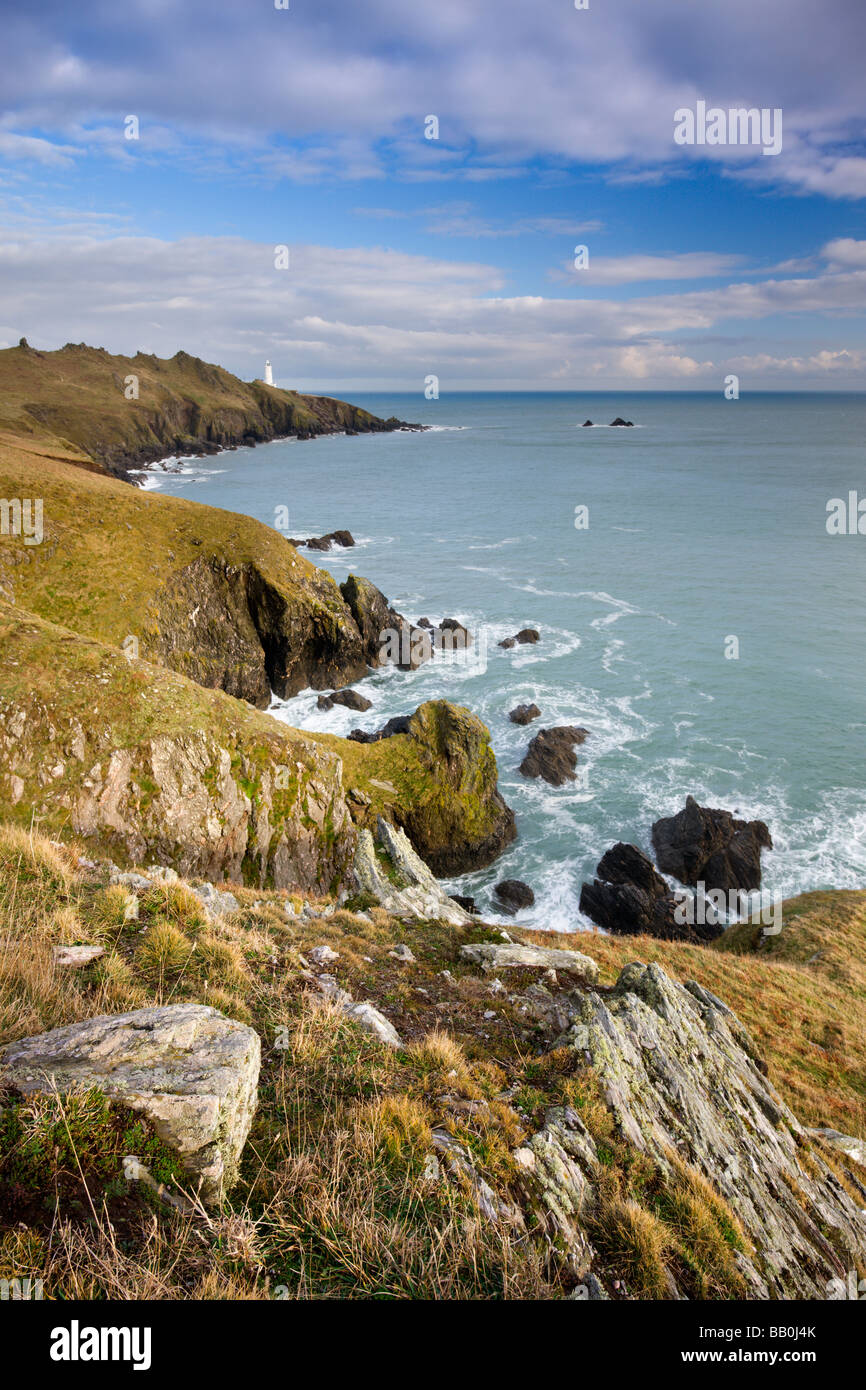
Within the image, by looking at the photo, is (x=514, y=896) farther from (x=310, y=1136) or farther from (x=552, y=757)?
(x=310, y=1136)

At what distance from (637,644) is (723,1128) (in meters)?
47.5

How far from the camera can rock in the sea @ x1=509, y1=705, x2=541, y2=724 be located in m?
42.4

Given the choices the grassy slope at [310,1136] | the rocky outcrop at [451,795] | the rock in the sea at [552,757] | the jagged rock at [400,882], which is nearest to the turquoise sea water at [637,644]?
the rock in the sea at [552,757]

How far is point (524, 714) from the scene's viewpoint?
42500 millimetres

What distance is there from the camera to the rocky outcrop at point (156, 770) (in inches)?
726

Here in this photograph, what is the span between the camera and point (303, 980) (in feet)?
30.7

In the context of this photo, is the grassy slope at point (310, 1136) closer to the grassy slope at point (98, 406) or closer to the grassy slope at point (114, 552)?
the grassy slope at point (114, 552)

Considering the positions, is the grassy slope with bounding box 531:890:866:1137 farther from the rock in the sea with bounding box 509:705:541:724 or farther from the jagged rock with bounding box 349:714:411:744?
the rock in the sea with bounding box 509:705:541:724

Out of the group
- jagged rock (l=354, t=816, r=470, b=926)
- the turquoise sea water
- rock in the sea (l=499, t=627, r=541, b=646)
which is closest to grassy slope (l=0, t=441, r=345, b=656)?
the turquoise sea water

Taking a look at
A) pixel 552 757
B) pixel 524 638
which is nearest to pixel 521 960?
pixel 552 757

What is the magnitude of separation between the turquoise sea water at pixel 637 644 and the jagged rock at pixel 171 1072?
78.0ft

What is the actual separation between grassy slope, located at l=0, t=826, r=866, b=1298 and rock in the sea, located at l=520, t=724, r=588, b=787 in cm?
2508

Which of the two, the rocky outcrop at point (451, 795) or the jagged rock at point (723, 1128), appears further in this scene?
the rocky outcrop at point (451, 795)
